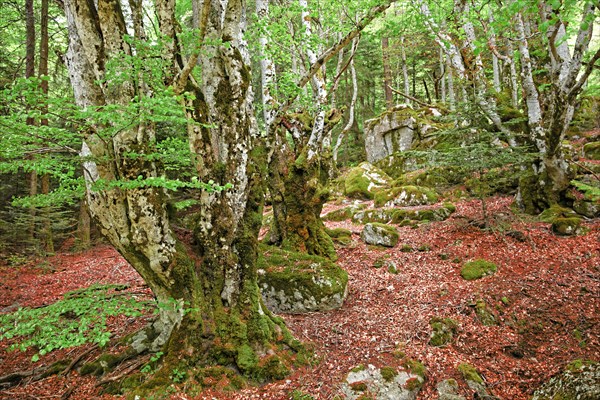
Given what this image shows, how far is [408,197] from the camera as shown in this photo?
12883 mm

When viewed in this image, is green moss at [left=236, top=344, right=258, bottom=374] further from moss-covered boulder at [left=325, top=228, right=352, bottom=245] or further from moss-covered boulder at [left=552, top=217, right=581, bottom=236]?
moss-covered boulder at [left=552, top=217, right=581, bottom=236]

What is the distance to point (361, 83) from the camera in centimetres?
2314

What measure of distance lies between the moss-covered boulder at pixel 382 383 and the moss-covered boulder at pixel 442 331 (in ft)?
3.00

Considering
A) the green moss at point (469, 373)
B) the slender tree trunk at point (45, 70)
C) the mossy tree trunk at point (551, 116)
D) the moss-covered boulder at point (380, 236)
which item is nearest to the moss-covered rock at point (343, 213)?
the moss-covered boulder at point (380, 236)

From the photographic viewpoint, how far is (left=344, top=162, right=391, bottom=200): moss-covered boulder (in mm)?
15242

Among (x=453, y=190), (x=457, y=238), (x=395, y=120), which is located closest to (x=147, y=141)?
(x=457, y=238)

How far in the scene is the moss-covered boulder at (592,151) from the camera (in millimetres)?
12344

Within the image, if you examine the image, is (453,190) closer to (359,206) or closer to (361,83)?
(359,206)

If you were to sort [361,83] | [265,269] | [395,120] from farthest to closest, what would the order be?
1. [361,83]
2. [395,120]
3. [265,269]

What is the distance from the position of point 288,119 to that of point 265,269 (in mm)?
4155

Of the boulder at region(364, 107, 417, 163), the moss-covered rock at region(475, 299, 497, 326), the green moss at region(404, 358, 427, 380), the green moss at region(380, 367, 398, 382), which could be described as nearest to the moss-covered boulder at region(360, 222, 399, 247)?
the moss-covered rock at region(475, 299, 497, 326)

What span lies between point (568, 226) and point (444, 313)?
4.11m

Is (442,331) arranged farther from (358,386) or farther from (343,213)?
(343,213)

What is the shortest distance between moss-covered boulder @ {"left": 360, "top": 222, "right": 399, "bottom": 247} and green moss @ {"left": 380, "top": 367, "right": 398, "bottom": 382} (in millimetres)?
4989
